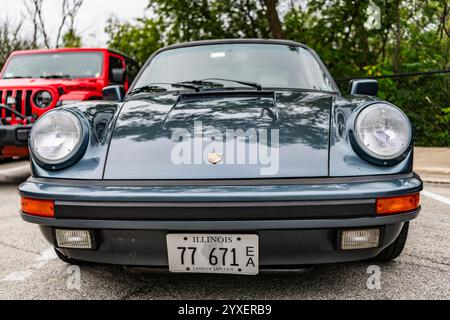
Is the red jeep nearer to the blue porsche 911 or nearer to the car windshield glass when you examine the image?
the car windshield glass

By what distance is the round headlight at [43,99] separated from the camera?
18.5ft

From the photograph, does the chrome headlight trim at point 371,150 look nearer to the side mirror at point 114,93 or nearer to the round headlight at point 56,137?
the round headlight at point 56,137

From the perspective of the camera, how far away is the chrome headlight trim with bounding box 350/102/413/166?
78.1 inches

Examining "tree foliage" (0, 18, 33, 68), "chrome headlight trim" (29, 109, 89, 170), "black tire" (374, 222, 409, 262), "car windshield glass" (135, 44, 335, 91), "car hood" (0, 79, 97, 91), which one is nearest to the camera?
"chrome headlight trim" (29, 109, 89, 170)

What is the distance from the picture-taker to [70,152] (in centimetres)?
210

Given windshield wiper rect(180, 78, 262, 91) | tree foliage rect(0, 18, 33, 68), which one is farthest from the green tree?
windshield wiper rect(180, 78, 262, 91)

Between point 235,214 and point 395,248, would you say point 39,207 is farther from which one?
point 395,248

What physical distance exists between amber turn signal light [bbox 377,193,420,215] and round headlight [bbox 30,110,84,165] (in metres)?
1.33

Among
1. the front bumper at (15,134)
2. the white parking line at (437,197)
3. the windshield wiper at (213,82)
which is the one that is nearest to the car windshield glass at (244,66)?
the windshield wiper at (213,82)

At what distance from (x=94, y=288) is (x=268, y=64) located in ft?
5.69

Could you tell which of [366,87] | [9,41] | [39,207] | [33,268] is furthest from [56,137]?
[9,41]

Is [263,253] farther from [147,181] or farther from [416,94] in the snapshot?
[416,94]

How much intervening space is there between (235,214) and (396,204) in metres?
0.67

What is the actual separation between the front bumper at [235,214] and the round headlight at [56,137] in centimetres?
17
